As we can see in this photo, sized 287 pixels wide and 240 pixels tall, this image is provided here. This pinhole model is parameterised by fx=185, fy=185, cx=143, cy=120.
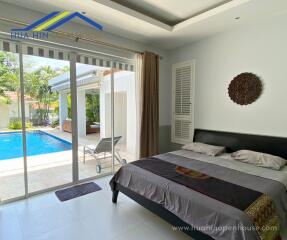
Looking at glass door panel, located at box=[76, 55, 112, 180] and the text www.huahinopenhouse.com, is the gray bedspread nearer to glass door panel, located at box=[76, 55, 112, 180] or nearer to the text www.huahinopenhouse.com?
the text www.huahinopenhouse.com

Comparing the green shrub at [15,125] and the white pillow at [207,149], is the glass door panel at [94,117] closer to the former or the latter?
the green shrub at [15,125]

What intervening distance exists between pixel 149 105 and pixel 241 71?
182 centimetres

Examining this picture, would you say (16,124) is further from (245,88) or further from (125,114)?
(245,88)

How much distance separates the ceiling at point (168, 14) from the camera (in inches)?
99.8

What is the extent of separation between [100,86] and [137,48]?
1.16 metres

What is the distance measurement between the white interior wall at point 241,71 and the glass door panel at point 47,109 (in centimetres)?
263

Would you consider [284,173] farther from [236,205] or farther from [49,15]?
[49,15]

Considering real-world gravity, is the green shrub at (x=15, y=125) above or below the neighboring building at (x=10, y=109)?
below

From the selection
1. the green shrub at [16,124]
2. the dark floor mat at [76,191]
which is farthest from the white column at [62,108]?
the dark floor mat at [76,191]

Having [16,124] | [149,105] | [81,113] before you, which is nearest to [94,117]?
[81,113]

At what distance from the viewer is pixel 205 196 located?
1.77 meters

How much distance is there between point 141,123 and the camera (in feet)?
12.6

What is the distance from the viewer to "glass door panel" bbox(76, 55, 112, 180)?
3.75 metres

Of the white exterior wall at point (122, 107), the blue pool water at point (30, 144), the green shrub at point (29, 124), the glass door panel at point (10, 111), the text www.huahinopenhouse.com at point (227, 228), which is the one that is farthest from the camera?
the white exterior wall at point (122, 107)
